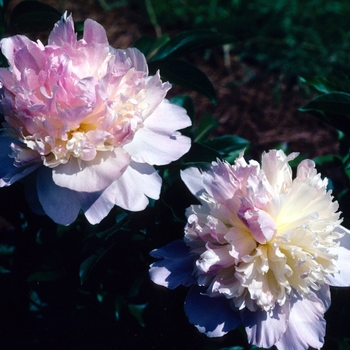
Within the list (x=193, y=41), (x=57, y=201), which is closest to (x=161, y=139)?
(x=57, y=201)

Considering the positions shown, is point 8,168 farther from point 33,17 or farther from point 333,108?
point 333,108

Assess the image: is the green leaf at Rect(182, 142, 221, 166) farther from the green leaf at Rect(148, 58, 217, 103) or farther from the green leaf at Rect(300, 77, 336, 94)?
the green leaf at Rect(300, 77, 336, 94)

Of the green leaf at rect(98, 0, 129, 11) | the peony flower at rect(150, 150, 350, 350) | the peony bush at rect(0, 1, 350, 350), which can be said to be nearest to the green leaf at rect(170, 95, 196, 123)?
the peony bush at rect(0, 1, 350, 350)

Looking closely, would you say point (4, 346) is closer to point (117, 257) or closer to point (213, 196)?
point (117, 257)

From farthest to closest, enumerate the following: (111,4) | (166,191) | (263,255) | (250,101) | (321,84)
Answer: (111,4) → (250,101) → (321,84) → (166,191) → (263,255)

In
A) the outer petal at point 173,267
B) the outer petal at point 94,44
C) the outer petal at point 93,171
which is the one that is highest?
the outer petal at point 94,44

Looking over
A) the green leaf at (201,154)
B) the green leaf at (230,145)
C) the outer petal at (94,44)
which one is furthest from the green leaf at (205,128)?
the outer petal at (94,44)

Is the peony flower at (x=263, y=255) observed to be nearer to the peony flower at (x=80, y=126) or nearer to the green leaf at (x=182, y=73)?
the peony flower at (x=80, y=126)
